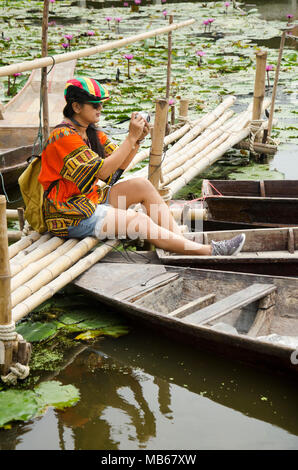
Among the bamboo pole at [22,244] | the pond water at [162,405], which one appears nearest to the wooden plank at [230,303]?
the pond water at [162,405]

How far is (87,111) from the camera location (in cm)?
327

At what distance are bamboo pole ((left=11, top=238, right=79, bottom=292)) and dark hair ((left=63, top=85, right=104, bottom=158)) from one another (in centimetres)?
56

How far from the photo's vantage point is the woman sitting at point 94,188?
3.23 metres

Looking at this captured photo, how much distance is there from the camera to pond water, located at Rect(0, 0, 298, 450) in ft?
8.24

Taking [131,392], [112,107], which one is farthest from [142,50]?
[131,392]

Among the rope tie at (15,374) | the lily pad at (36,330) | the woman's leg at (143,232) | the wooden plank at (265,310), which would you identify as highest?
the woman's leg at (143,232)

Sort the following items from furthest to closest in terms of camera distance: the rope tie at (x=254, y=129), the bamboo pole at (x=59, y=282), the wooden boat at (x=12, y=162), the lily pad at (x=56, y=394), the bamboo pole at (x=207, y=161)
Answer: the rope tie at (x=254, y=129), the wooden boat at (x=12, y=162), the bamboo pole at (x=207, y=161), the bamboo pole at (x=59, y=282), the lily pad at (x=56, y=394)

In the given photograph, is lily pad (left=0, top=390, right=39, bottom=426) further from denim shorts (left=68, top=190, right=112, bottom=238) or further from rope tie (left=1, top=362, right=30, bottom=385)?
denim shorts (left=68, top=190, right=112, bottom=238)

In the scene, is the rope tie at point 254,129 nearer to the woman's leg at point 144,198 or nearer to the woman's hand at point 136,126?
the woman's leg at point 144,198

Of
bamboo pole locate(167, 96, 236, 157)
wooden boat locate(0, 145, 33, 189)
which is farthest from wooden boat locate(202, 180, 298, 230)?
wooden boat locate(0, 145, 33, 189)

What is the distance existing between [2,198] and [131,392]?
42.9 inches

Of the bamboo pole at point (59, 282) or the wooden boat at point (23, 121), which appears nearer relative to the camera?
the bamboo pole at point (59, 282)

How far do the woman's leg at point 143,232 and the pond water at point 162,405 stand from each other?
1.87 feet

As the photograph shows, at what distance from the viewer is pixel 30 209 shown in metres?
3.57
